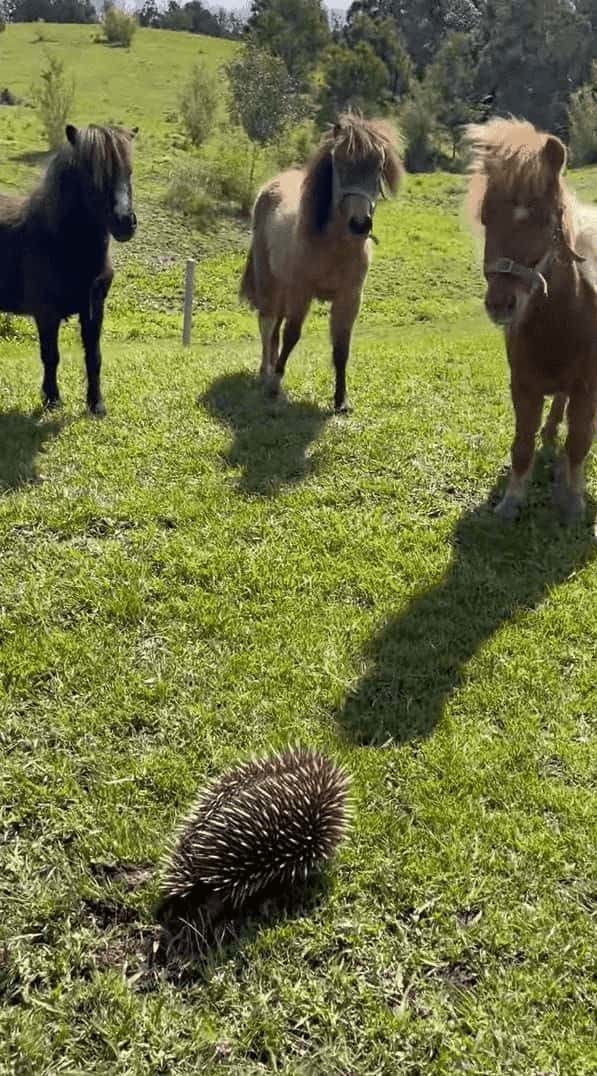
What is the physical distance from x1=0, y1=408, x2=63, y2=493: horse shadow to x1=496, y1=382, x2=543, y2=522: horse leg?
3798mm

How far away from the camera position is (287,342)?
26.1ft

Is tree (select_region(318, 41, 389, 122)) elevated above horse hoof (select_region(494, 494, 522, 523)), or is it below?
above

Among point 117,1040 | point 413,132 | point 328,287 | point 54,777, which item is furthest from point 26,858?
point 413,132

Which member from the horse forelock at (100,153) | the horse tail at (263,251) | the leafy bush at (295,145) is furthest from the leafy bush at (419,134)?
the horse forelock at (100,153)

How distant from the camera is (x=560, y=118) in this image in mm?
45781

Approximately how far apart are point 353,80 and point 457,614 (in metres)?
46.8

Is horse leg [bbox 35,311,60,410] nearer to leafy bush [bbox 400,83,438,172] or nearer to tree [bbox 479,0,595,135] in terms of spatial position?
leafy bush [bbox 400,83,438,172]

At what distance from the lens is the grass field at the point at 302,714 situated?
2.73 m

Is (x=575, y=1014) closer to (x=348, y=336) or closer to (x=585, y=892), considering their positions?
(x=585, y=892)

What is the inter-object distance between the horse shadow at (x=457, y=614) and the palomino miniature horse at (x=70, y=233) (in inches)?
152

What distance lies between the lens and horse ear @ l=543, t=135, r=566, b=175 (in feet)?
14.2

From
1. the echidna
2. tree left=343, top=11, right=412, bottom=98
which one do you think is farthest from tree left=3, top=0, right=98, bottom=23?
the echidna

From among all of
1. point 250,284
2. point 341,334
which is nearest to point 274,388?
point 341,334

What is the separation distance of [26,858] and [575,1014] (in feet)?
7.42
